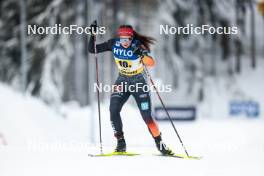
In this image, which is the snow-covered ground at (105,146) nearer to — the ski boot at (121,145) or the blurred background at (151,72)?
the blurred background at (151,72)

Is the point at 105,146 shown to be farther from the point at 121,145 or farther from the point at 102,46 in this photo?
the point at 102,46

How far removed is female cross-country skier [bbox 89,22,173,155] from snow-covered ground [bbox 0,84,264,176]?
0.42 meters

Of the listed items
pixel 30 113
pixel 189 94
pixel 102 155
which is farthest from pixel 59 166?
pixel 189 94

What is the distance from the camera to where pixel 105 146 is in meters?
9.69

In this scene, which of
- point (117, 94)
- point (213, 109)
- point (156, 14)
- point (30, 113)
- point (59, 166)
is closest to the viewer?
point (59, 166)

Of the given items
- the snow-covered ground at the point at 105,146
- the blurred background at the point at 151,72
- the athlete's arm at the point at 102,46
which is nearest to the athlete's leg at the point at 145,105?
the snow-covered ground at the point at 105,146

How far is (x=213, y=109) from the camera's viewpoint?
79.2 feet

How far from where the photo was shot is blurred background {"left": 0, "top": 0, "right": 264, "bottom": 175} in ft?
46.2

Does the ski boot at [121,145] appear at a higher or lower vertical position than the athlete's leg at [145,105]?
lower

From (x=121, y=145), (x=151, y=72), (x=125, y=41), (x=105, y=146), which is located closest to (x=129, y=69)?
(x=125, y=41)

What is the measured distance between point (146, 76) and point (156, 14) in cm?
985

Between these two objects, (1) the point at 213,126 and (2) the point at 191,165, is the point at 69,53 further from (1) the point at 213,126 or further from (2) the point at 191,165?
(2) the point at 191,165

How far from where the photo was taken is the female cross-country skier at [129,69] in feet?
26.9

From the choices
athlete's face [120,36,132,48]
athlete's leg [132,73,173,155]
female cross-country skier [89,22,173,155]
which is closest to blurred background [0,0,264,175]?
athlete's leg [132,73,173,155]
